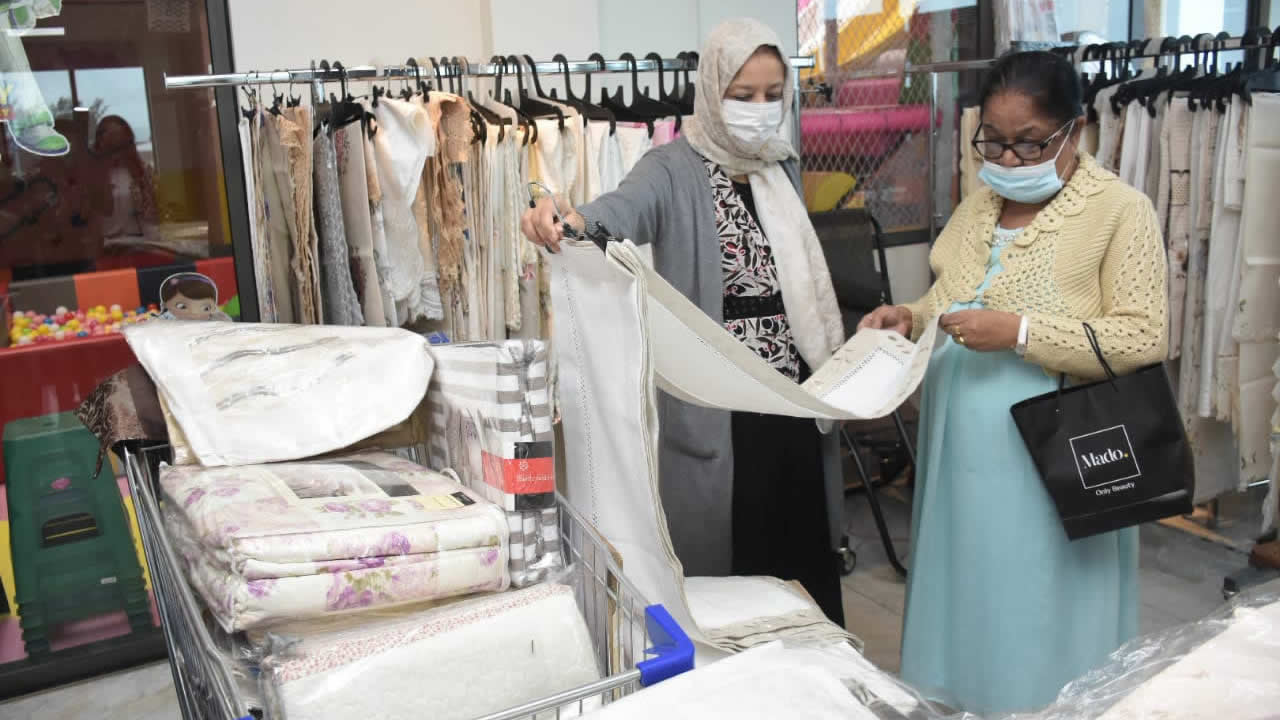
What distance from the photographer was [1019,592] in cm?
211

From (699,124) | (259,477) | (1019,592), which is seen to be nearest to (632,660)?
(259,477)

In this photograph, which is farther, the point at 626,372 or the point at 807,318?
the point at 807,318

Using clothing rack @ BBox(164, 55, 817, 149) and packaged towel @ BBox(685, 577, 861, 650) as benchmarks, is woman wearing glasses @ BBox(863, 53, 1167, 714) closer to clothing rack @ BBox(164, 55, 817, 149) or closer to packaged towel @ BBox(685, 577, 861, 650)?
clothing rack @ BBox(164, 55, 817, 149)

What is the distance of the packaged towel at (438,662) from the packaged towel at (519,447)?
108 millimetres

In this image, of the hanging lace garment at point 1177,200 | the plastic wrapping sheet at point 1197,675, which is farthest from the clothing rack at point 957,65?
the plastic wrapping sheet at point 1197,675

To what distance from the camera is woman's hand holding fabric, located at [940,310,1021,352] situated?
196 cm

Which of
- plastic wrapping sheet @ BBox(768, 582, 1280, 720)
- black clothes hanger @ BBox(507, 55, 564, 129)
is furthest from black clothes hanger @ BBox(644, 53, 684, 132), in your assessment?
plastic wrapping sheet @ BBox(768, 582, 1280, 720)

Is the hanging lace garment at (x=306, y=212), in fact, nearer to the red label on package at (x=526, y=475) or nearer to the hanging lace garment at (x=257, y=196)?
the hanging lace garment at (x=257, y=196)

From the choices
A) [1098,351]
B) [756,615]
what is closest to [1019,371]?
[1098,351]

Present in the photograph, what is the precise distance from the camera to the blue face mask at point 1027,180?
203cm

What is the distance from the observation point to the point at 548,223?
158 centimetres

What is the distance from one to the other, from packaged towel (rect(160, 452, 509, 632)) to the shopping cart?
0.04 m

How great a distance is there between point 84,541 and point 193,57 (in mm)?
1480

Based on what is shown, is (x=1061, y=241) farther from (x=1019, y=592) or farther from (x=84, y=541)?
(x=84, y=541)
